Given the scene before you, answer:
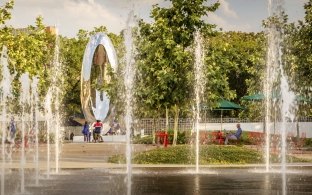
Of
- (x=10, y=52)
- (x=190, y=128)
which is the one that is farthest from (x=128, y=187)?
(x=190, y=128)

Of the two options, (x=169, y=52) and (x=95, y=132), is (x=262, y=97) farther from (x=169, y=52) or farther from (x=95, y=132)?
(x=169, y=52)

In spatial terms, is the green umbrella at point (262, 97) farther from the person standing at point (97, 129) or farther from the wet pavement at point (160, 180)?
the wet pavement at point (160, 180)

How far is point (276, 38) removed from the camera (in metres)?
47.8

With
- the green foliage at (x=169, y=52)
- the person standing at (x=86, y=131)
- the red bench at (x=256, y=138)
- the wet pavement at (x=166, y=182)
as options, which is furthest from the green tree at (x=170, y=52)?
the person standing at (x=86, y=131)

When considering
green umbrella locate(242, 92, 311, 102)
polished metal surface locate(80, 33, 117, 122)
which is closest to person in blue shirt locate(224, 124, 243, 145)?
green umbrella locate(242, 92, 311, 102)

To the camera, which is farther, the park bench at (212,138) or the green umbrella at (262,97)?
the green umbrella at (262,97)

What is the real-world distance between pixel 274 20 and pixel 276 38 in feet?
10.2

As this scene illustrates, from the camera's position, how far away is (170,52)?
36.7 m

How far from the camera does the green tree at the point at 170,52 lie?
36125 millimetres

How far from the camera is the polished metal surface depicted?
58969 mm

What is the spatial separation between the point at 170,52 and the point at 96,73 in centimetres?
2593

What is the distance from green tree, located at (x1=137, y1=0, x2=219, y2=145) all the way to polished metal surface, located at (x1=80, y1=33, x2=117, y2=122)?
20478mm

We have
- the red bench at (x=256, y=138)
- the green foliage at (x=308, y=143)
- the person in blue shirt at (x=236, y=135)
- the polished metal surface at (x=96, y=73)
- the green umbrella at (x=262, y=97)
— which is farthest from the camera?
the polished metal surface at (x=96, y=73)

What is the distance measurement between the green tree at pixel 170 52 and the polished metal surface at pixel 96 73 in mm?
20478
